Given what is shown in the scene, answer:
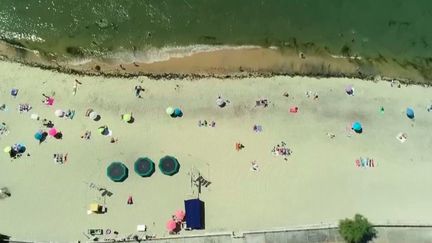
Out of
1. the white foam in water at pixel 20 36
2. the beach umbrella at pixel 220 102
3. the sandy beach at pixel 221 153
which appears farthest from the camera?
the white foam in water at pixel 20 36

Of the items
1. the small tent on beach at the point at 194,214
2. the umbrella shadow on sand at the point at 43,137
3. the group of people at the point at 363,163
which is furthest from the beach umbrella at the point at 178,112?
the group of people at the point at 363,163

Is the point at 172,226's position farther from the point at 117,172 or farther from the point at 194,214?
the point at 117,172

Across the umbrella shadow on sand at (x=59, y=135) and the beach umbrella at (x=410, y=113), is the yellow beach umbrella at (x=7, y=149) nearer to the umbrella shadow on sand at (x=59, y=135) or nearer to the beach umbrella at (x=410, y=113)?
the umbrella shadow on sand at (x=59, y=135)

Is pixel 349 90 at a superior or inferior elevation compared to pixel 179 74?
inferior

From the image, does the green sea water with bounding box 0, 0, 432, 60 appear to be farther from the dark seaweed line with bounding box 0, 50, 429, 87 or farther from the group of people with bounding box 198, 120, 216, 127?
the group of people with bounding box 198, 120, 216, 127

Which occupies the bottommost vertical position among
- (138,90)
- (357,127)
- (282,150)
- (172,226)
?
(172,226)

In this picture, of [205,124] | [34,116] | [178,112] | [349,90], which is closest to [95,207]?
[34,116]

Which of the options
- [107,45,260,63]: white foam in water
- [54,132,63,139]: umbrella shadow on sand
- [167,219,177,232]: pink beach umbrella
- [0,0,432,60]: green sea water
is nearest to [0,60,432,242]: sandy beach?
[54,132,63,139]: umbrella shadow on sand
